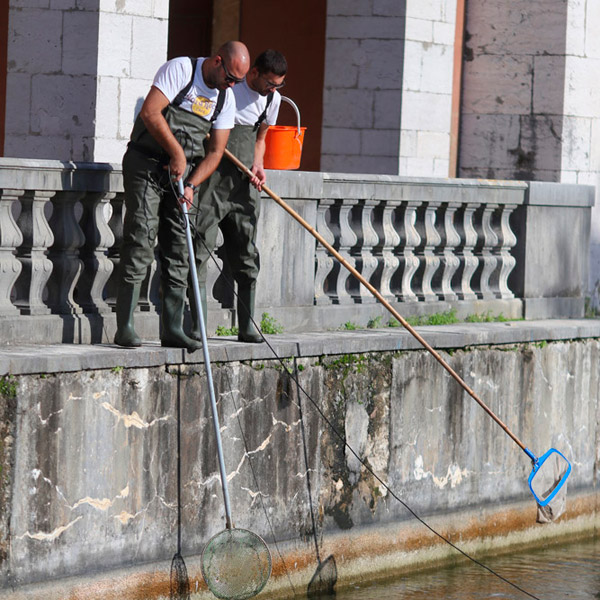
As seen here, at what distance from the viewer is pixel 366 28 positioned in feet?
42.0

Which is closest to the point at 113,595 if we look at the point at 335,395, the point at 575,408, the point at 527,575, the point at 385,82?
the point at 335,395

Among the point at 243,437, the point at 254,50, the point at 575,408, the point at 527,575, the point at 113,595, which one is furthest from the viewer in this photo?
the point at 254,50

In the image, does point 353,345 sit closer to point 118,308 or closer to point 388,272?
point 388,272

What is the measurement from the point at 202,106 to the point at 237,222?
2.68ft

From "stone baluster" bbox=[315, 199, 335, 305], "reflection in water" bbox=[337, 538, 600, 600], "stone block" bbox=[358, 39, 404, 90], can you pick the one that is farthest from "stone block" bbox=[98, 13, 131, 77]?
"stone block" bbox=[358, 39, 404, 90]

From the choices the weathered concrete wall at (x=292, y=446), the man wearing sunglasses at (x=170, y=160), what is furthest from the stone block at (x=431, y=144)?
the man wearing sunglasses at (x=170, y=160)

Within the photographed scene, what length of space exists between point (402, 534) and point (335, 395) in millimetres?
1095

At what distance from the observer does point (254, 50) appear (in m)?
14.6

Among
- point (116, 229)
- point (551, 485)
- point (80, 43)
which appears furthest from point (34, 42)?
point (551, 485)

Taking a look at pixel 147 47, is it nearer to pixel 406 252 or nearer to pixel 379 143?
pixel 406 252

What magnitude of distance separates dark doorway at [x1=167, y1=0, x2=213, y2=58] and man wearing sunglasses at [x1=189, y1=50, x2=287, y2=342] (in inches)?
267

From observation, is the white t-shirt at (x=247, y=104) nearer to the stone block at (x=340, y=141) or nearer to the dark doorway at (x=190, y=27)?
the stone block at (x=340, y=141)

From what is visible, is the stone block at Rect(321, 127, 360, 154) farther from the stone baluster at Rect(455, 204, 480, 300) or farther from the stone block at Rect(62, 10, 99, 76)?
the stone block at Rect(62, 10, 99, 76)

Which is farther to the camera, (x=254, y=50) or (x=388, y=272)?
(x=254, y=50)
